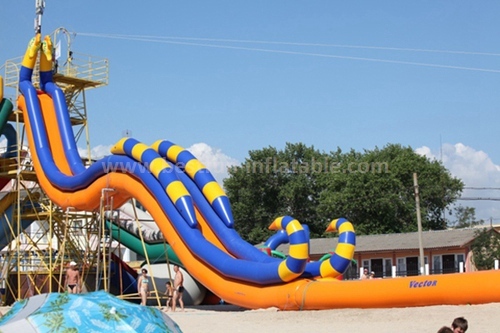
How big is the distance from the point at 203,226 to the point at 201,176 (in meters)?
1.44

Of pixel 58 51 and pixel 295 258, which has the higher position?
pixel 58 51

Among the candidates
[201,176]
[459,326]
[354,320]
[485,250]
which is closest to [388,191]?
[485,250]

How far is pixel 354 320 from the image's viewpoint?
51.1ft

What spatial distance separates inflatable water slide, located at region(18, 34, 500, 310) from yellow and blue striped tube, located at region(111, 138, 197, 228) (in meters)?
0.03

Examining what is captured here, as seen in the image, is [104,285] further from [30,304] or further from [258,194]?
[258,194]

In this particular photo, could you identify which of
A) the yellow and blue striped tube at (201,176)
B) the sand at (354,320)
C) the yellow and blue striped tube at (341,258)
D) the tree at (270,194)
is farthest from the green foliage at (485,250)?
the sand at (354,320)

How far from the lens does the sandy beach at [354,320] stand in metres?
13.9

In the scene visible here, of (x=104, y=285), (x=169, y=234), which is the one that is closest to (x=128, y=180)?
(x=169, y=234)

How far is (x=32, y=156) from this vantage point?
83.3 ft

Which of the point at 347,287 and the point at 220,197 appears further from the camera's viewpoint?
the point at 220,197

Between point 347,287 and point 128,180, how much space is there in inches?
306

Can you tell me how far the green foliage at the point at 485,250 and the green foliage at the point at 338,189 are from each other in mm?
13451

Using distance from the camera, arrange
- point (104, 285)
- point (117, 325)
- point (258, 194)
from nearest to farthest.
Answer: point (117, 325) → point (104, 285) → point (258, 194)

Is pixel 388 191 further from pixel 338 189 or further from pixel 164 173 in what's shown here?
pixel 164 173
